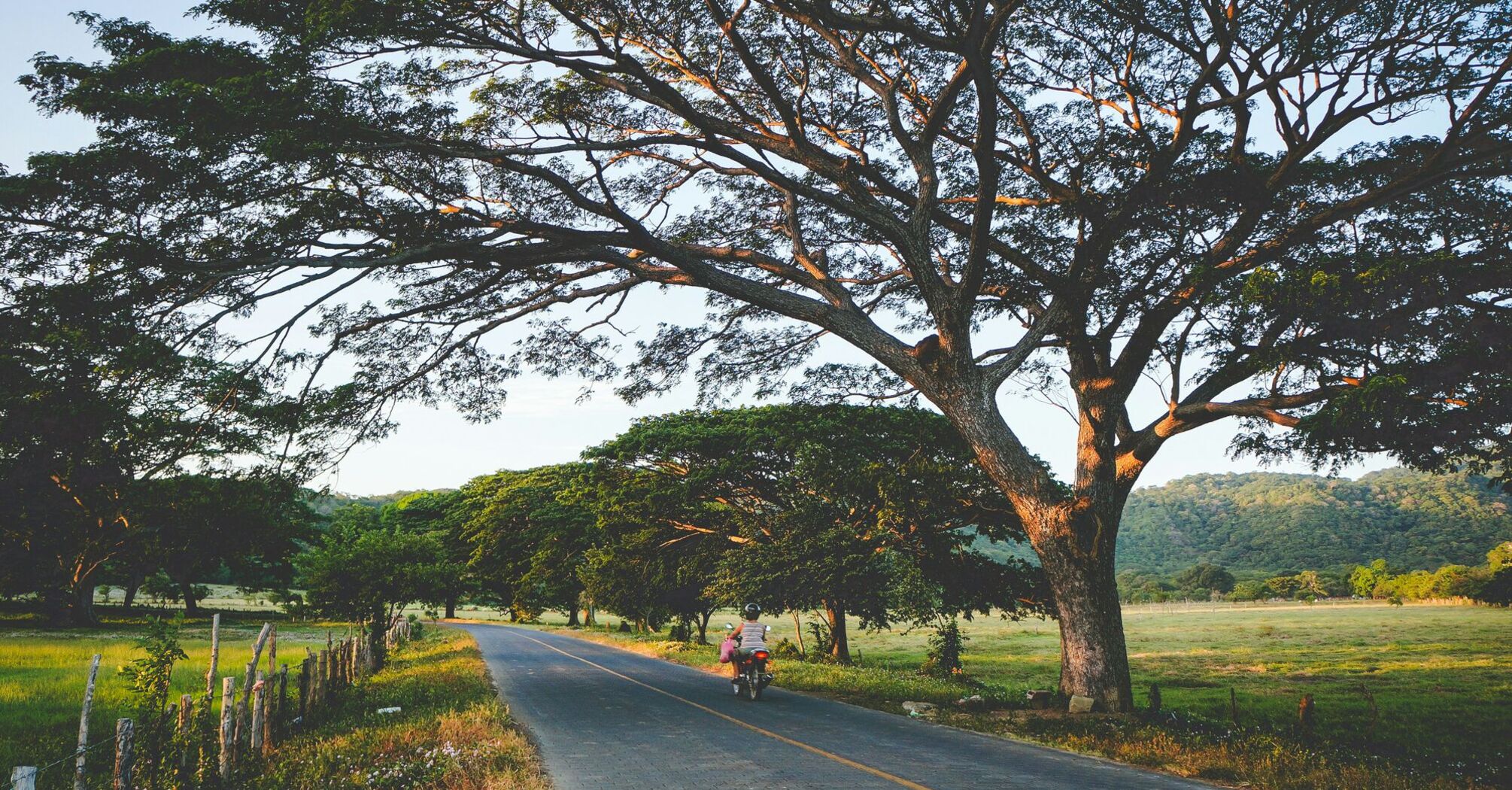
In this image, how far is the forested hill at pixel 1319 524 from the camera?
123312 millimetres

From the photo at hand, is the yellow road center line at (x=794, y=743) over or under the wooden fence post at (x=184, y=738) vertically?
under

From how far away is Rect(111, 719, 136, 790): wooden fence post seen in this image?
21.2 ft

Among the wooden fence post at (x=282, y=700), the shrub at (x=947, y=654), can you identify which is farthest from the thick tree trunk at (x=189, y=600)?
the wooden fence post at (x=282, y=700)

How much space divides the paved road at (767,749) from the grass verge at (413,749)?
0.51 m

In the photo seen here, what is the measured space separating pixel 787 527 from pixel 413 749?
15.9m

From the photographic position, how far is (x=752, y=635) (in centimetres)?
1532

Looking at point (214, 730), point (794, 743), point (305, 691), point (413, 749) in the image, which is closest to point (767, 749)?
point (794, 743)

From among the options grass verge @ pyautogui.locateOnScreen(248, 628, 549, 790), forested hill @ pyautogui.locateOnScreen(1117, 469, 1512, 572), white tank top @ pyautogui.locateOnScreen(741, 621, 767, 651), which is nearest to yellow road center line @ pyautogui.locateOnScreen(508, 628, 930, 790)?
white tank top @ pyautogui.locateOnScreen(741, 621, 767, 651)

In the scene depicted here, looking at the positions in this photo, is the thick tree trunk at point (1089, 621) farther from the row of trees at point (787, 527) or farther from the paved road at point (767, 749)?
the row of trees at point (787, 527)

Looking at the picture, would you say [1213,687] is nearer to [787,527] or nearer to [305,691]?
[787,527]

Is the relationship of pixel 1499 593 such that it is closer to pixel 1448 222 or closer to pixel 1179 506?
pixel 1448 222

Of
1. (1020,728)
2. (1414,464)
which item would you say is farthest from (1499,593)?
(1020,728)

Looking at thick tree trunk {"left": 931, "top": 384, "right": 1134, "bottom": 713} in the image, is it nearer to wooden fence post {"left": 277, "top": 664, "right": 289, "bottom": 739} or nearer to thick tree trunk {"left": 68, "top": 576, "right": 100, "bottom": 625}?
wooden fence post {"left": 277, "top": 664, "right": 289, "bottom": 739}

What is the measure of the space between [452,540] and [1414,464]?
6235cm
